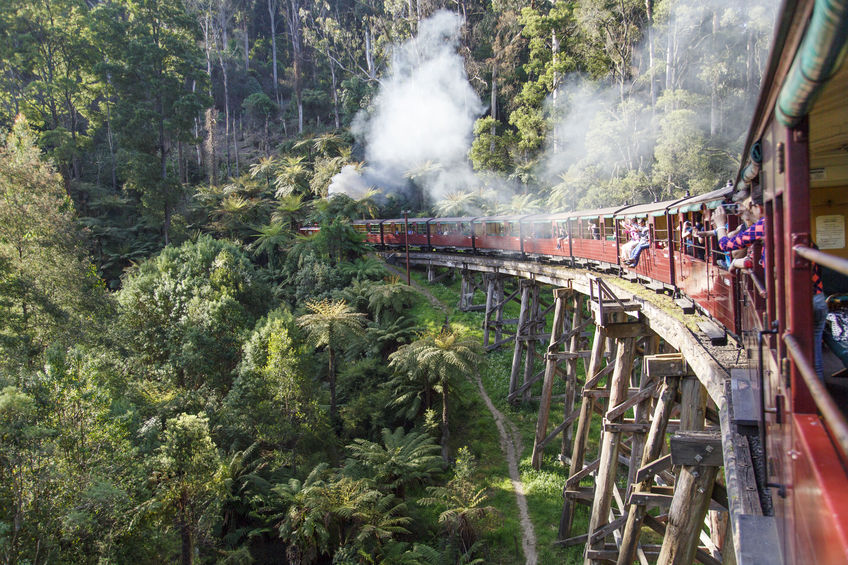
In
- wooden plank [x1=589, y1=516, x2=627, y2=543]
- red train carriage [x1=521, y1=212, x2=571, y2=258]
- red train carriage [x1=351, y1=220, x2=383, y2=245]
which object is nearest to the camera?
wooden plank [x1=589, y1=516, x2=627, y2=543]

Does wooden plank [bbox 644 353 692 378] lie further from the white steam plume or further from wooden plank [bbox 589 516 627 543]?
the white steam plume

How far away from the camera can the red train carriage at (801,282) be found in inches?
46.5

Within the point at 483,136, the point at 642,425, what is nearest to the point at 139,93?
the point at 483,136

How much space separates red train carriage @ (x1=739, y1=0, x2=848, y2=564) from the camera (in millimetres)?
1181

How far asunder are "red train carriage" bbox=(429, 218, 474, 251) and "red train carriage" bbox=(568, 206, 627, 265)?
25.8 feet

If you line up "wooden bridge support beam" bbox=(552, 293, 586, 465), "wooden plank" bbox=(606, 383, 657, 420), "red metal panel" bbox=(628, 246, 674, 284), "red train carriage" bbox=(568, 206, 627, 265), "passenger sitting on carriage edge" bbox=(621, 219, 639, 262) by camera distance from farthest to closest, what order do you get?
"red train carriage" bbox=(568, 206, 627, 265)
"wooden bridge support beam" bbox=(552, 293, 586, 465)
"passenger sitting on carriage edge" bbox=(621, 219, 639, 262)
"red metal panel" bbox=(628, 246, 674, 284)
"wooden plank" bbox=(606, 383, 657, 420)

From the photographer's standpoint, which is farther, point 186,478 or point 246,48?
Result: point 246,48

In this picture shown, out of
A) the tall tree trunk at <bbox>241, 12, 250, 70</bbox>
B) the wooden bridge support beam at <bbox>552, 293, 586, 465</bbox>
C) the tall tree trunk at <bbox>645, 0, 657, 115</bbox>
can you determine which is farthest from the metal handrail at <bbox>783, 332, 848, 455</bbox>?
the tall tree trunk at <bbox>241, 12, 250, 70</bbox>

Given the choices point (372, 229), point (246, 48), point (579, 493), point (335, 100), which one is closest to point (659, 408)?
point (579, 493)

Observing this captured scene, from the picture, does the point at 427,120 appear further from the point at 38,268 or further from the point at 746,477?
the point at 746,477

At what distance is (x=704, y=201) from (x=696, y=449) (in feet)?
13.9

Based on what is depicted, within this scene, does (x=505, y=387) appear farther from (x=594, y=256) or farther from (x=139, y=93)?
(x=139, y=93)

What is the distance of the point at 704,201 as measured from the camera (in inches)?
292

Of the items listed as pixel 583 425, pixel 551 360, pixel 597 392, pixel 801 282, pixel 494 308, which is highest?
pixel 801 282
